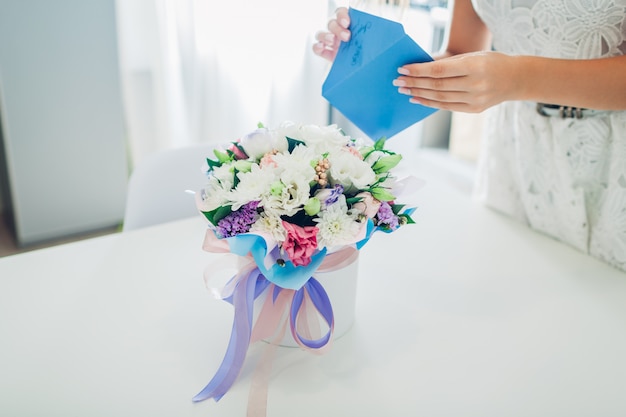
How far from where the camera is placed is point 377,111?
0.89m

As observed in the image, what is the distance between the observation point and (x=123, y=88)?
229cm

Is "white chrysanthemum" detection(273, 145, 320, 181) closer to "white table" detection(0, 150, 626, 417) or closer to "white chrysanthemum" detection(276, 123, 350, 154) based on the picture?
"white chrysanthemum" detection(276, 123, 350, 154)

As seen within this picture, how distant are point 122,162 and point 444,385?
2.10 meters

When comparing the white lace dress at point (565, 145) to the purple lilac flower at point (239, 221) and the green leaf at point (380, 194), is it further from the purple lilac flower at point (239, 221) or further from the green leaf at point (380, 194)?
the purple lilac flower at point (239, 221)

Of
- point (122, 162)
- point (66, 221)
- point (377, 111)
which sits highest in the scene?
point (377, 111)

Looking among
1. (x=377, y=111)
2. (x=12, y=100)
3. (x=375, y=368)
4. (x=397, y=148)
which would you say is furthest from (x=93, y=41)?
(x=375, y=368)

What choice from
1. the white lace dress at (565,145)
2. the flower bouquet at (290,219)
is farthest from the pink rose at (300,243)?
the white lace dress at (565,145)

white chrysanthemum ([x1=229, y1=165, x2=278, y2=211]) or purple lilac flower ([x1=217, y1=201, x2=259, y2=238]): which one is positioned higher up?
white chrysanthemum ([x1=229, y1=165, x2=278, y2=211])

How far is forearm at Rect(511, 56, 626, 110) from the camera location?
81 centimetres

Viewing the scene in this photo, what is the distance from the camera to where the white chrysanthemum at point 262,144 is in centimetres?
68

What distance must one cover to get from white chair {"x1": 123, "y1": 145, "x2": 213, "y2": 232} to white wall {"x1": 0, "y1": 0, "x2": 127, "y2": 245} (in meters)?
1.37

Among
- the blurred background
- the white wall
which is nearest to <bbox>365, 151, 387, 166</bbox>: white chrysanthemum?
Answer: the blurred background

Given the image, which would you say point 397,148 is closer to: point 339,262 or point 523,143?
point 523,143

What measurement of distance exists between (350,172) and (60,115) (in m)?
1.97
